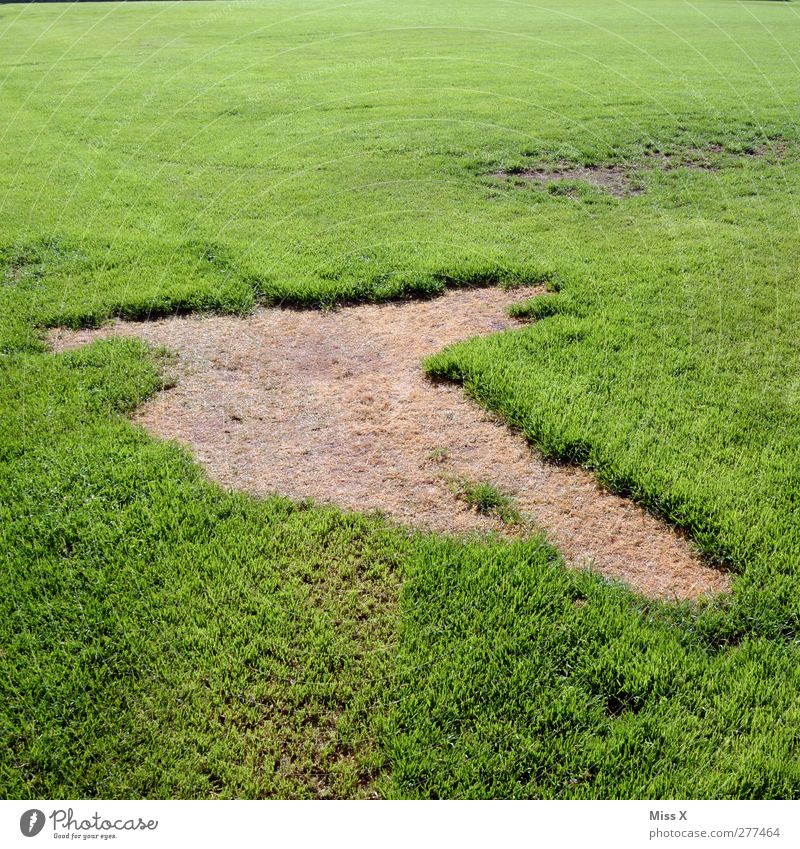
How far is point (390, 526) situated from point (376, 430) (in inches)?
46.2

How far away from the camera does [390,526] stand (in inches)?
197

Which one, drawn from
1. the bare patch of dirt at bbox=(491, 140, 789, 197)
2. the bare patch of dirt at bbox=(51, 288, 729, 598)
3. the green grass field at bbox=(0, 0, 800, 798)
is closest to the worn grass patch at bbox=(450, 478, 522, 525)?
the bare patch of dirt at bbox=(51, 288, 729, 598)

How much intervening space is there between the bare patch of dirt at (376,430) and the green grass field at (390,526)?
21 centimetres

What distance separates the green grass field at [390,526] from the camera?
364 cm

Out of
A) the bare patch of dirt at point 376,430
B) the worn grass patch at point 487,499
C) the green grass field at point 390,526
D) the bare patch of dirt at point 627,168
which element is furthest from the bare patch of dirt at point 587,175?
the worn grass patch at point 487,499

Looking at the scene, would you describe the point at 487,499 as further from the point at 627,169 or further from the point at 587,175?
the point at 627,169

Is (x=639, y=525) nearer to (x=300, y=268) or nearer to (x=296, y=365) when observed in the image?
(x=296, y=365)

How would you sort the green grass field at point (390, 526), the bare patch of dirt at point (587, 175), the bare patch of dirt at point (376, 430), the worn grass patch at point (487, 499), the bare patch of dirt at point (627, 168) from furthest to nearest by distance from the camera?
1. the bare patch of dirt at point (627, 168)
2. the bare patch of dirt at point (587, 175)
3. the worn grass patch at point (487, 499)
4. the bare patch of dirt at point (376, 430)
5. the green grass field at point (390, 526)

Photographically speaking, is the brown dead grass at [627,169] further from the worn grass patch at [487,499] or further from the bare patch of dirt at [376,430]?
the worn grass patch at [487,499]

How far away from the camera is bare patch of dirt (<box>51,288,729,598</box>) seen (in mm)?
4980

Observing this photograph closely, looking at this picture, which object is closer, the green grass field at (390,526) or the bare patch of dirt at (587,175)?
the green grass field at (390,526)

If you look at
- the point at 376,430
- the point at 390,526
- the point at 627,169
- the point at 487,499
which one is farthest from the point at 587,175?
the point at 390,526

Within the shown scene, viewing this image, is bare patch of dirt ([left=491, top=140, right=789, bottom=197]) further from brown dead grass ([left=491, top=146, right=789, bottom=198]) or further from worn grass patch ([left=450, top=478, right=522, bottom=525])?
worn grass patch ([left=450, top=478, right=522, bottom=525])
